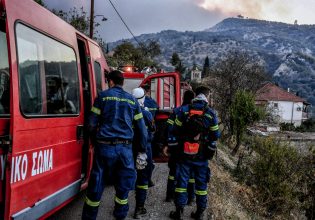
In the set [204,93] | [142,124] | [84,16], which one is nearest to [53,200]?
[142,124]

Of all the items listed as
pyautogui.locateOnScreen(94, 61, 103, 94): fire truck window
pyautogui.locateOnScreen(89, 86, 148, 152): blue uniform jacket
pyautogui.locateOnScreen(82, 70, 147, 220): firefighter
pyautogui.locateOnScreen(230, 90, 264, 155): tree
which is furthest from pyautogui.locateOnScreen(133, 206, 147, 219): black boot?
pyautogui.locateOnScreen(230, 90, 264, 155): tree

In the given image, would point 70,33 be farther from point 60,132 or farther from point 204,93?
point 204,93

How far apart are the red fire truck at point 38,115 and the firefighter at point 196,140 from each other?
4.40 ft

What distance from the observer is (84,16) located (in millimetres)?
24969

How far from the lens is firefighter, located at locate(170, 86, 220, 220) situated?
209 inches

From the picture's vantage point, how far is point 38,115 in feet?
12.3

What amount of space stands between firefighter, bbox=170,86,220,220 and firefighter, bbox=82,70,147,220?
104cm

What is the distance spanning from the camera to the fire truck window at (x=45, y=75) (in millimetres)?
3534

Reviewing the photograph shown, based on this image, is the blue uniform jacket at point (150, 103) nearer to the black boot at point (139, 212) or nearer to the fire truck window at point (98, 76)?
the fire truck window at point (98, 76)

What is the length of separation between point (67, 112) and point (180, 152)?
5.78 ft

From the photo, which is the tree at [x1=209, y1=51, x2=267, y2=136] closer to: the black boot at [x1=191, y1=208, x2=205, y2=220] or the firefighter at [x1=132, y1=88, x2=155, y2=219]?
the black boot at [x1=191, y1=208, x2=205, y2=220]

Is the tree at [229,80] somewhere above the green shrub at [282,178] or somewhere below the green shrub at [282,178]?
above

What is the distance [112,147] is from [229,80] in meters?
29.5

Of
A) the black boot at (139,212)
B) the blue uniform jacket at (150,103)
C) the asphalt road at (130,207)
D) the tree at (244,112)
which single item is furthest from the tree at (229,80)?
the black boot at (139,212)
